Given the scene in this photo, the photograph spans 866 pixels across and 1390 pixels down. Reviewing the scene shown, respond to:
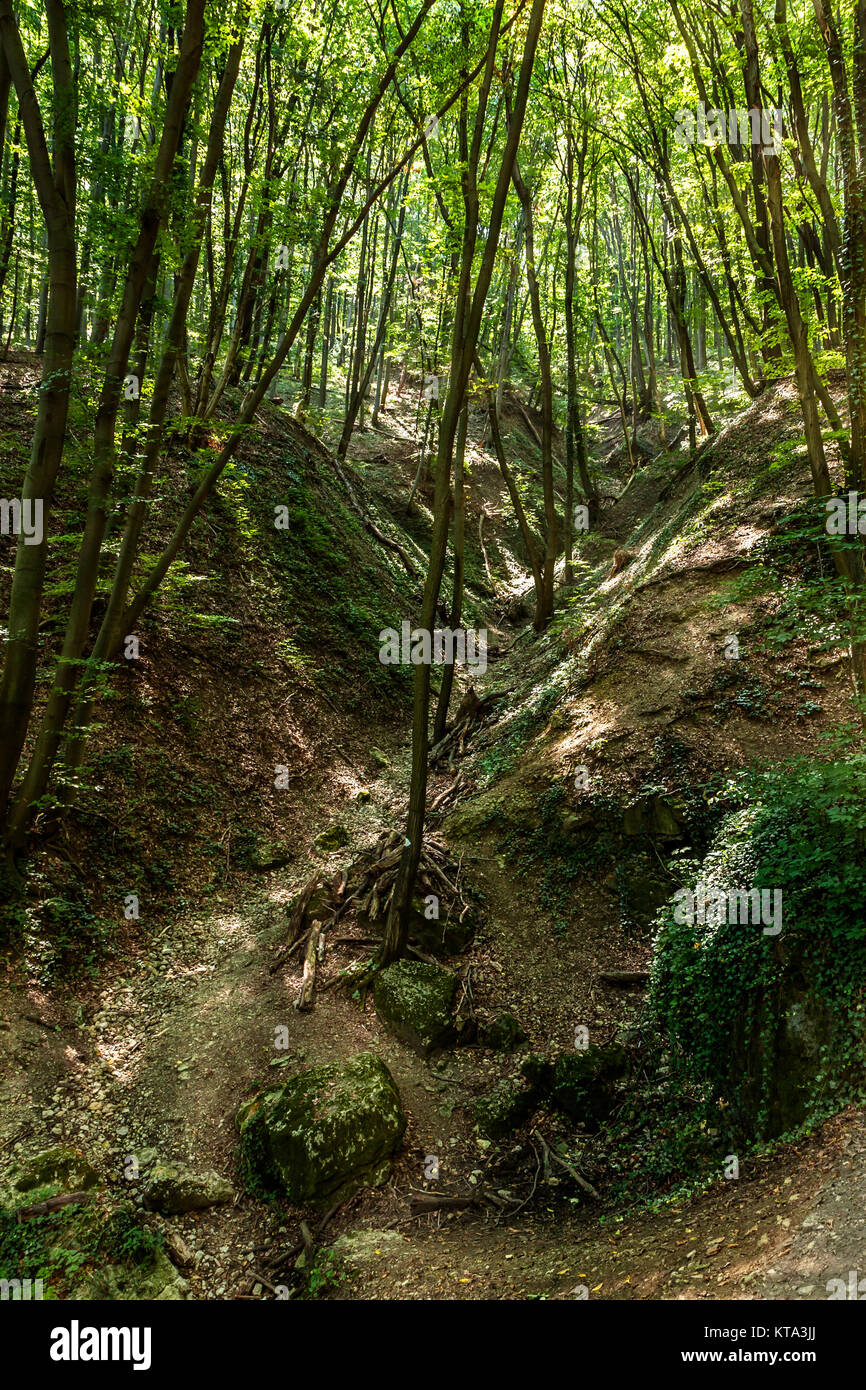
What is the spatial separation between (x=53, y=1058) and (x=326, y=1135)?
2186 mm

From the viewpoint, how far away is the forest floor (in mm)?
3906

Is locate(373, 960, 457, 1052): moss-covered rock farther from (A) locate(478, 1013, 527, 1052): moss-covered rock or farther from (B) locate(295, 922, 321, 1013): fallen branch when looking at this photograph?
(B) locate(295, 922, 321, 1013): fallen branch

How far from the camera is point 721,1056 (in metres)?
5.15

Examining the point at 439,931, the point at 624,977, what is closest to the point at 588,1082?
the point at 624,977

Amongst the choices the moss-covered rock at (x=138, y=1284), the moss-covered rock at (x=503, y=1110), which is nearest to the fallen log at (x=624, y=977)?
the moss-covered rock at (x=503, y=1110)

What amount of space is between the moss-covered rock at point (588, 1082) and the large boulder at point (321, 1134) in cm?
127

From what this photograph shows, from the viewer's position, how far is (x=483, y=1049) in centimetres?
643

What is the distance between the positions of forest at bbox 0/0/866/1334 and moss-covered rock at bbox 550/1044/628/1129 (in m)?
0.03

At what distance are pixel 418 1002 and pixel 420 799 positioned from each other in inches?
72.2

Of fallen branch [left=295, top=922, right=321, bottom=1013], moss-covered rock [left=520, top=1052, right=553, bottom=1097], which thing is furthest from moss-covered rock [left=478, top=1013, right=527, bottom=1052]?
fallen branch [left=295, top=922, right=321, bottom=1013]

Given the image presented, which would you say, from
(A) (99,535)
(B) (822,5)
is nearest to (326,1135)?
(A) (99,535)

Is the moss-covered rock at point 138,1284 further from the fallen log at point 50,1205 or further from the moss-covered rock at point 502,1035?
the moss-covered rock at point 502,1035

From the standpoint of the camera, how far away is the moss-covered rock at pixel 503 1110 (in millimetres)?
5578

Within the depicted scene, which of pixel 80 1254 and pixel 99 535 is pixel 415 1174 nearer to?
pixel 80 1254
